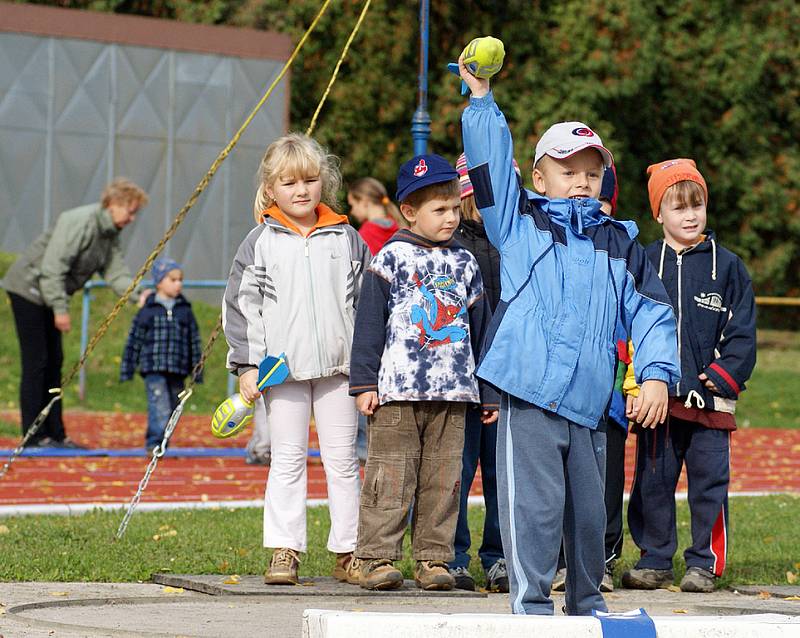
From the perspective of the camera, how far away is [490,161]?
15.6 ft

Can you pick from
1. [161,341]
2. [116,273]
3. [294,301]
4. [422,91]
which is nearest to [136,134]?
[161,341]

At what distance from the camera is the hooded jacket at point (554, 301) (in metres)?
4.73

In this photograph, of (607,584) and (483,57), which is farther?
(607,584)

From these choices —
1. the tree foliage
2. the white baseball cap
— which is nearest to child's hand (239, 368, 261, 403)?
the white baseball cap

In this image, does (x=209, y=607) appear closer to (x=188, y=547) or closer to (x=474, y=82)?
(x=188, y=547)

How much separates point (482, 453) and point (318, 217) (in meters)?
1.28

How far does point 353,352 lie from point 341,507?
30.0 inches

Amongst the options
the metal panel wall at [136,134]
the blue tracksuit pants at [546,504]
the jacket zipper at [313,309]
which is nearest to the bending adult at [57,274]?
the jacket zipper at [313,309]

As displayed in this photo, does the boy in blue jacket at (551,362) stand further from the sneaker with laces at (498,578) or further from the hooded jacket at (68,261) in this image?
the hooded jacket at (68,261)

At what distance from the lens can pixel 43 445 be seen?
12.2 meters

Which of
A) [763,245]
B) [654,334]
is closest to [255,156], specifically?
[763,245]

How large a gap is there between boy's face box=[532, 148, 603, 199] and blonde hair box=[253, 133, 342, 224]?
160cm

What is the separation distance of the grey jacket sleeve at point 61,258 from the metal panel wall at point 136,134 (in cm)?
1193

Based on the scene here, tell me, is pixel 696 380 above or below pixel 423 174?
below
